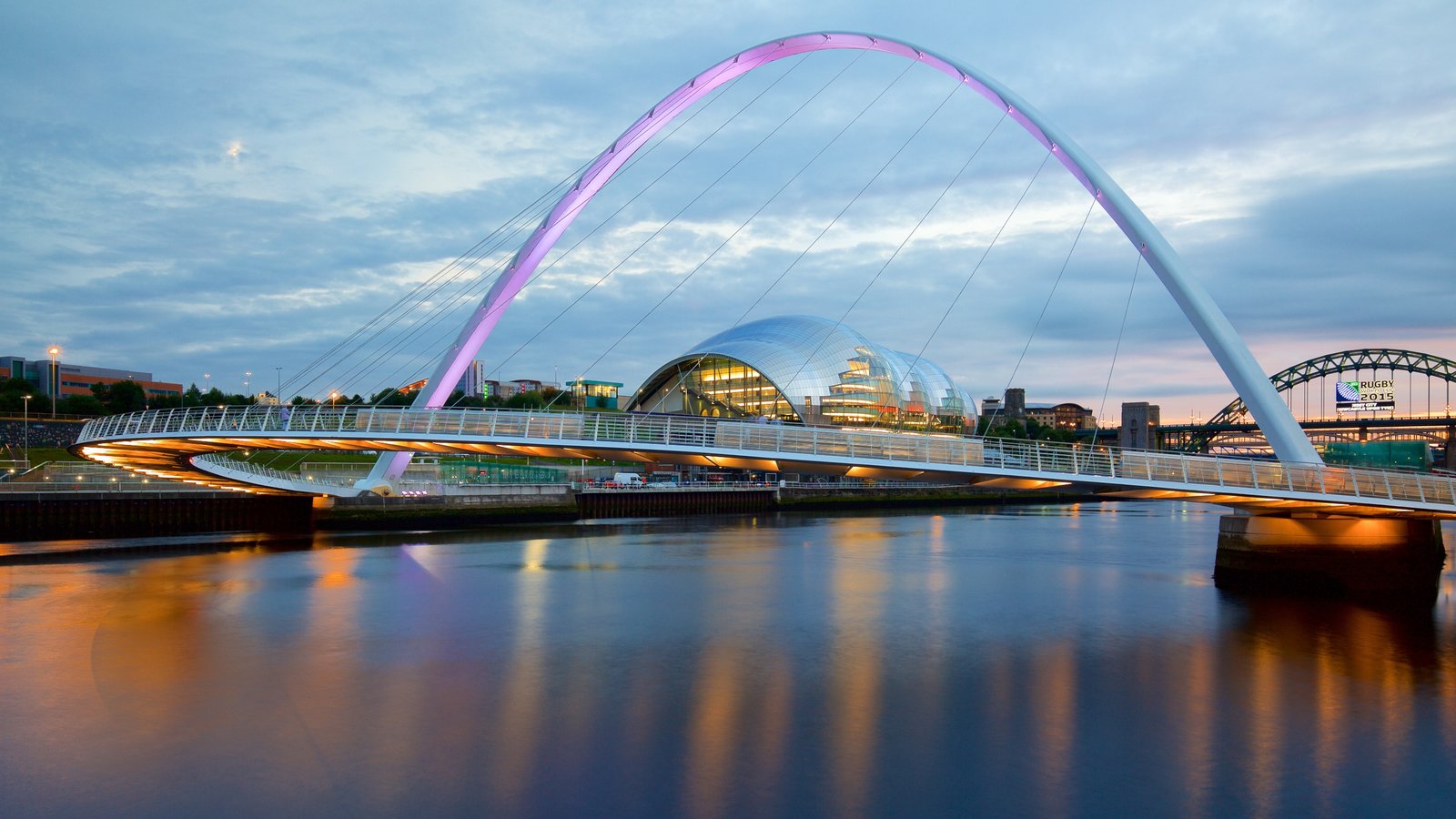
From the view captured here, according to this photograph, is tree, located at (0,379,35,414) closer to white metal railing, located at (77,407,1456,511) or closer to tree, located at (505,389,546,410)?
tree, located at (505,389,546,410)

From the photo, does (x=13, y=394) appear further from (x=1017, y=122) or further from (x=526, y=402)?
(x=1017, y=122)

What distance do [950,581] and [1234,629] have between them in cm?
1022

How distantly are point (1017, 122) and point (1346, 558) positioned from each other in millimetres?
16668

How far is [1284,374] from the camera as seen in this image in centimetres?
11512

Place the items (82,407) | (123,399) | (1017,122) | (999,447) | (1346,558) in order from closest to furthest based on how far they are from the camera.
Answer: (999,447), (1346,558), (1017,122), (82,407), (123,399)

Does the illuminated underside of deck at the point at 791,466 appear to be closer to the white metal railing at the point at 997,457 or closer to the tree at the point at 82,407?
the white metal railing at the point at 997,457

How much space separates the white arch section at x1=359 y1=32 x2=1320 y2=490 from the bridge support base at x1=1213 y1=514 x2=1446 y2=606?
2634 mm

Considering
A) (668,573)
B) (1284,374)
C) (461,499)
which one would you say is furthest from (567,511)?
(1284,374)

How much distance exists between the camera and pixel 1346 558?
84.6 ft

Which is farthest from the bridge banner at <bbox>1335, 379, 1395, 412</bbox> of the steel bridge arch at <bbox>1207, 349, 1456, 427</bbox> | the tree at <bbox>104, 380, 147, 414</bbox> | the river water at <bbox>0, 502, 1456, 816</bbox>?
the tree at <bbox>104, 380, 147, 414</bbox>

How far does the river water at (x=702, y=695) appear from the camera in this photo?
1282 cm

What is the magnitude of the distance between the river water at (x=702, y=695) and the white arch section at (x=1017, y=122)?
5629 mm

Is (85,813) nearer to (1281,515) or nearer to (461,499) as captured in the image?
(1281,515)

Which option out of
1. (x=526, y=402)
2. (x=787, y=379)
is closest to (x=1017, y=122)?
(x=787, y=379)
